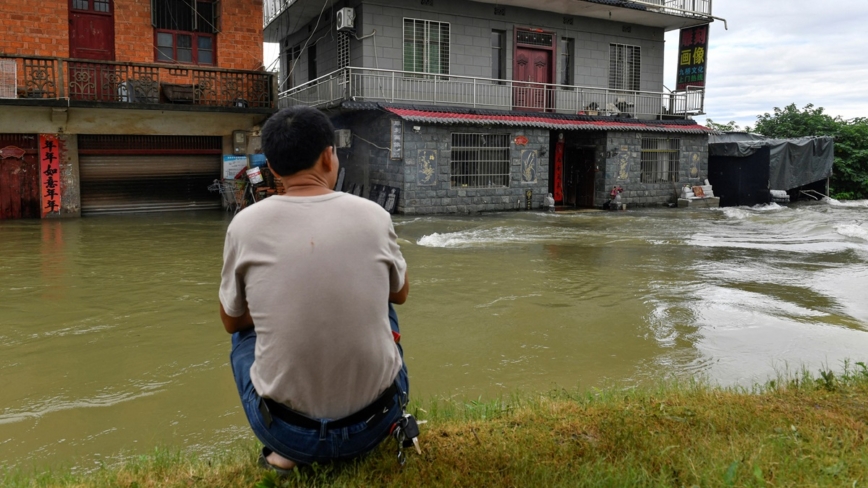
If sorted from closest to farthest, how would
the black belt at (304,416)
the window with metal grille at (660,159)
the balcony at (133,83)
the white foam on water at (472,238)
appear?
the black belt at (304,416)
the white foam on water at (472,238)
the balcony at (133,83)
the window with metal grille at (660,159)

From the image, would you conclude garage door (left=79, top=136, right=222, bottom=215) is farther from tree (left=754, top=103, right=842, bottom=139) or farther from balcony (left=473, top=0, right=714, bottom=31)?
tree (left=754, top=103, right=842, bottom=139)

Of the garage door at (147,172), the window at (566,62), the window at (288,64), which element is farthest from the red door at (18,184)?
the window at (566,62)

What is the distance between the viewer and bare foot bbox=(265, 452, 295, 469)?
2.68 m

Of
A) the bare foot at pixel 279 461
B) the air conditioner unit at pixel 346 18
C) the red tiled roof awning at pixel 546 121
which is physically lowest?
the bare foot at pixel 279 461

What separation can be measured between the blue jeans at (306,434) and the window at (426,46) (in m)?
15.7

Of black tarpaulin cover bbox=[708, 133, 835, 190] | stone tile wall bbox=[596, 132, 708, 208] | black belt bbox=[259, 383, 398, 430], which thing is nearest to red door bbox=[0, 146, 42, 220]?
stone tile wall bbox=[596, 132, 708, 208]

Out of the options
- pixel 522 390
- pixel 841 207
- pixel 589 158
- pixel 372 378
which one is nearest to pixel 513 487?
pixel 372 378

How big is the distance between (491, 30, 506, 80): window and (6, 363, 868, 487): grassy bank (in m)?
16.3

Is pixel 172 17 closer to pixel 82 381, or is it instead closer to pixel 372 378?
pixel 82 381

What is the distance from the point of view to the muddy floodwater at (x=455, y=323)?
4.48m

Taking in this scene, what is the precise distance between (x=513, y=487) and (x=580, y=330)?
3857mm

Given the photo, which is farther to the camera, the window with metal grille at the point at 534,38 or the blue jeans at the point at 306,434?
the window with metal grille at the point at 534,38

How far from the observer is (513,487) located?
2684 millimetres

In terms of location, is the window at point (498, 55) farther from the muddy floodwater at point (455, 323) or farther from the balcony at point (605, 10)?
the muddy floodwater at point (455, 323)
